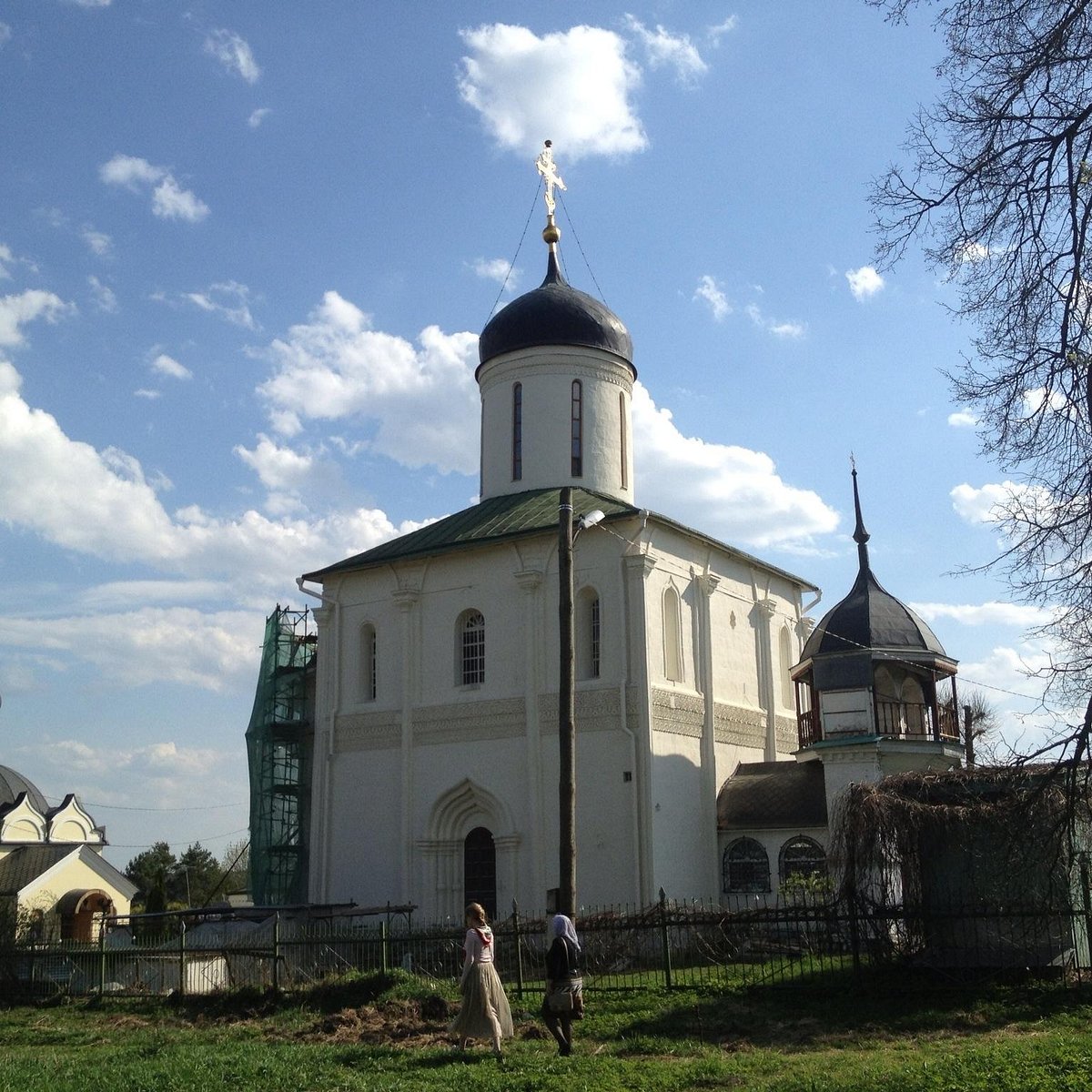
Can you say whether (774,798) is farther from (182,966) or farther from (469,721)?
(182,966)

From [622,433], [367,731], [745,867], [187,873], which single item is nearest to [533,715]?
[367,731]

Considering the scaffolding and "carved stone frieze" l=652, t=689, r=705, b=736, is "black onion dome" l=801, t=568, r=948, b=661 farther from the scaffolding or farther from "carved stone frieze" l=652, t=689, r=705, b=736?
the scaffolding

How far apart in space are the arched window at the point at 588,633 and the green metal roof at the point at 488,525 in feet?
5.14

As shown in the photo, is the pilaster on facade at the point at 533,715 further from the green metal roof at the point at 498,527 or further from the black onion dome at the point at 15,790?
the black onion dome at the point at 15,790

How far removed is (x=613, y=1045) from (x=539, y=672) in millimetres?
11501

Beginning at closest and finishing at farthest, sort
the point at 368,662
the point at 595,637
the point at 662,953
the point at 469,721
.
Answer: the point at 662,953 < the point at 595,637 < the point at 469,721 < the point at 368,662

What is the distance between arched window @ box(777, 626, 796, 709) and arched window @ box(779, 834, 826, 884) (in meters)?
5.47

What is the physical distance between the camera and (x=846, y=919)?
14320mm

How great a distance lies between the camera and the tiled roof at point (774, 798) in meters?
22.1

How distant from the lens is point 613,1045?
12.3 meters

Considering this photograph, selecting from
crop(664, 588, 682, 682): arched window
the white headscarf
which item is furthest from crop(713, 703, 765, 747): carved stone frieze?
the white headscarf

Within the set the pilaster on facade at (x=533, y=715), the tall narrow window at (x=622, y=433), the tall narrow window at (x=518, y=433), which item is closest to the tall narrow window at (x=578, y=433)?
the tall narrow window at (x=622, y=433)

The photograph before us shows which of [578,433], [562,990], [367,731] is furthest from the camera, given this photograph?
[578,433]

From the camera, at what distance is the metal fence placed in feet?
45.4
